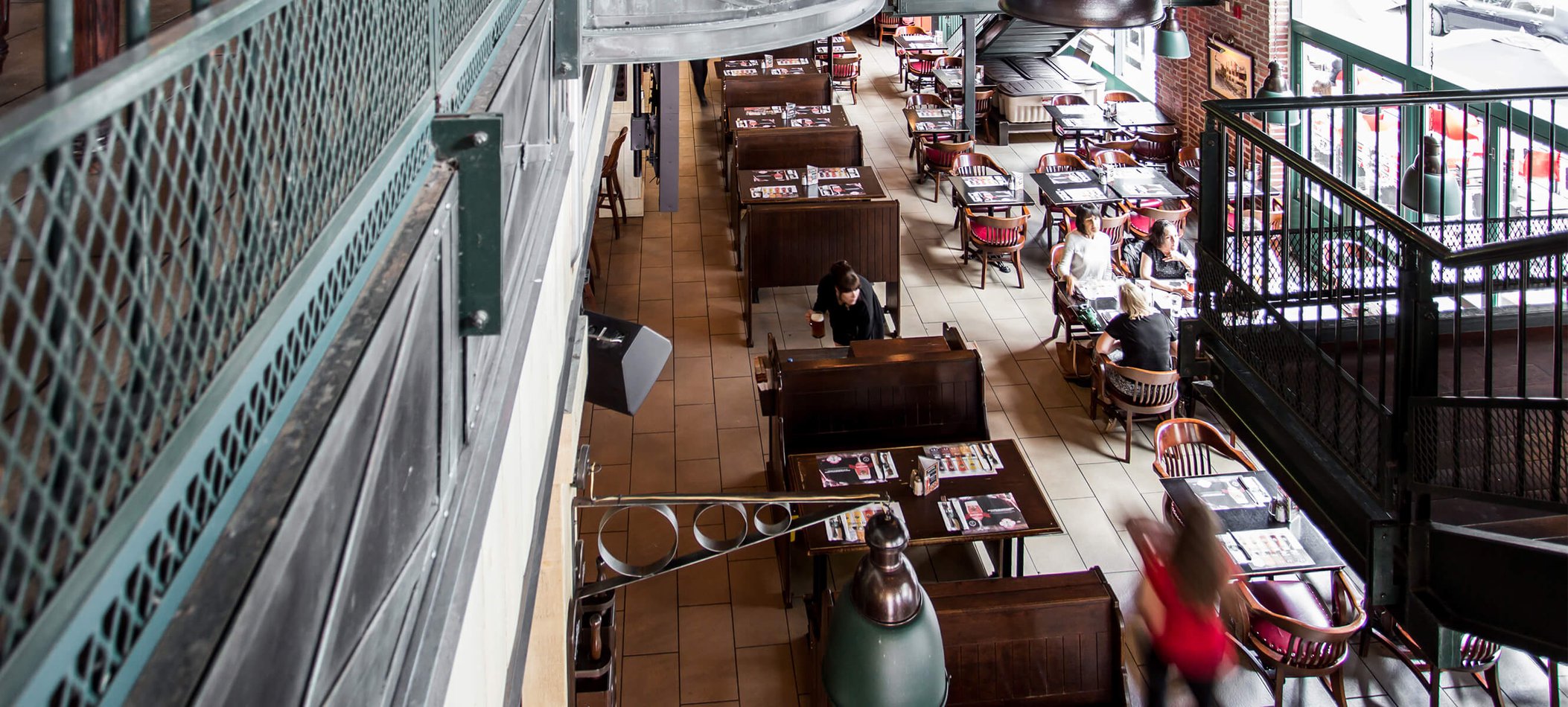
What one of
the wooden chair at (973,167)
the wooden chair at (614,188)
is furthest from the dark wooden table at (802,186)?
the wooden chair at (614,188)

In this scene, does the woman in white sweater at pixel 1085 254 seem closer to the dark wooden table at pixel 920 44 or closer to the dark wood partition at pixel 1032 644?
the dark wood partition at pixel 1032 644

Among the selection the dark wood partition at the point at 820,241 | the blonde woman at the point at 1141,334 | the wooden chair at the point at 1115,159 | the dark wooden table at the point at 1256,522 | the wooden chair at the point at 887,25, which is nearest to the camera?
the dark wooden table at the point at 1256,522

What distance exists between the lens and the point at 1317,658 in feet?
18.6

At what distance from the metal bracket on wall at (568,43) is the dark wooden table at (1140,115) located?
40.3ft

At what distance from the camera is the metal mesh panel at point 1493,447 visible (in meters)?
3.10

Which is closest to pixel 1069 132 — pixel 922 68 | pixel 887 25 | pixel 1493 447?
pixel 922 68

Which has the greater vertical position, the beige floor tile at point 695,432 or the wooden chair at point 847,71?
the wooden chair at point 847,71

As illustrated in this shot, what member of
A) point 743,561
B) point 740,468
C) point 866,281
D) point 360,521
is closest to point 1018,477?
point 743,561

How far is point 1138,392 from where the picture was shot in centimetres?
816

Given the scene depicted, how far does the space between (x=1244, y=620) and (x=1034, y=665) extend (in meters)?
1.26

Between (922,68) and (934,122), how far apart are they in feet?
14.9

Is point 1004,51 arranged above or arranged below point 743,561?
above

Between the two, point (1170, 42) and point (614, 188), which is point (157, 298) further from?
point (1170, 42)

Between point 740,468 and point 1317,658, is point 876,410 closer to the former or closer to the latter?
point 740,468
